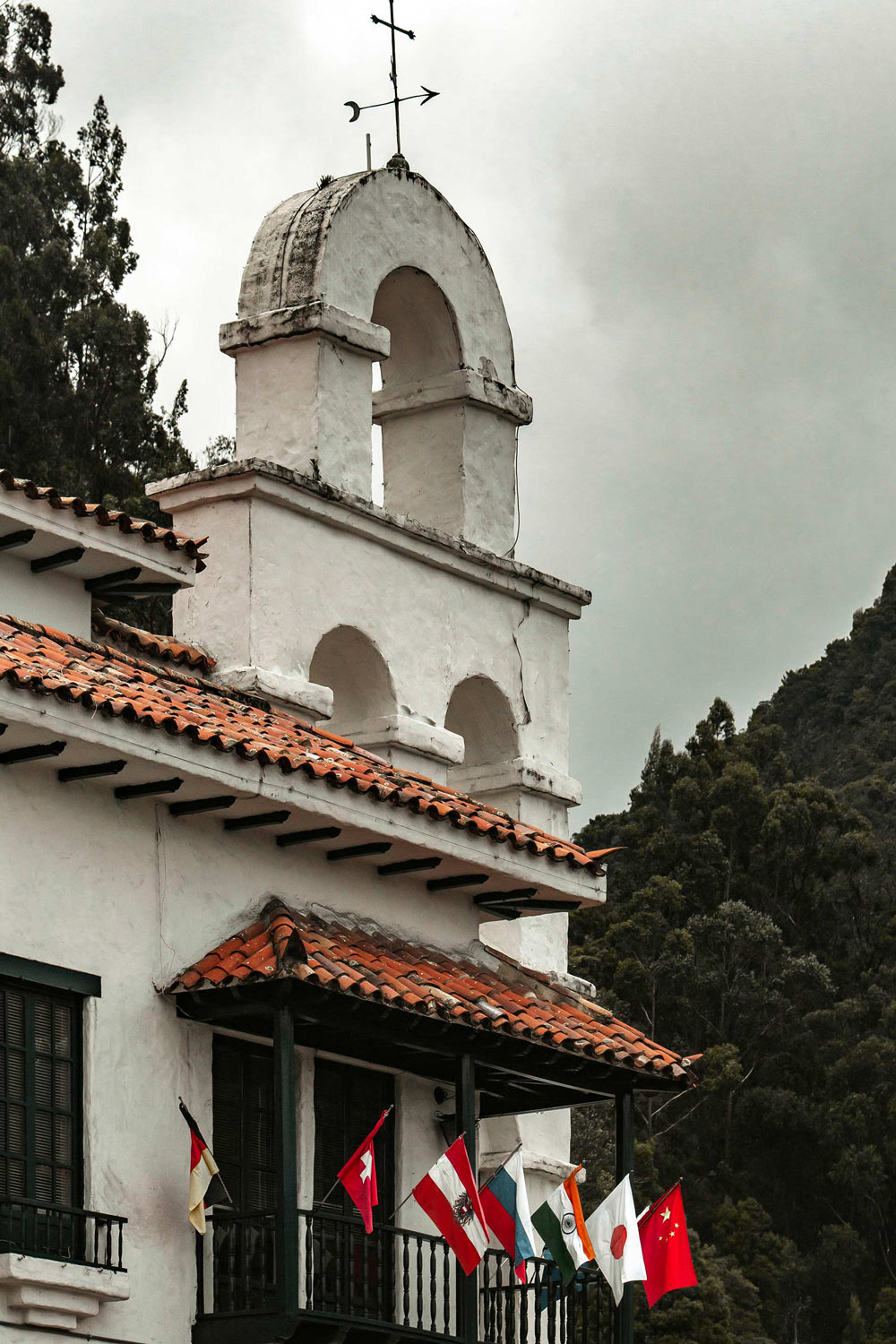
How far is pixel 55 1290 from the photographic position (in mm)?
11219

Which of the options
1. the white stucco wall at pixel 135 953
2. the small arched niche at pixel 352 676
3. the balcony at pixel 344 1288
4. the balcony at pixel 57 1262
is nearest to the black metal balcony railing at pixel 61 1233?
the balcony at pixel 57 1262

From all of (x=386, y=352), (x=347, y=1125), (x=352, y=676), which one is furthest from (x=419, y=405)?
(x=347, y=1125)

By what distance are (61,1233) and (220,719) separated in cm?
298

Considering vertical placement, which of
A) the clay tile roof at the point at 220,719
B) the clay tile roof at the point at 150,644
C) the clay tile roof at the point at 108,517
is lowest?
the clay tile roof at the point at 220,719

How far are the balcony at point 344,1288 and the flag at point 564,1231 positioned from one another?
14 cm

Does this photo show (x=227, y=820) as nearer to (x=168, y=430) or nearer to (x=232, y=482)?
(x=232, y=482)

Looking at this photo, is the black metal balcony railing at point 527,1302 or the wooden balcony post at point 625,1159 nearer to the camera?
the black metal balcony railing at point 527,1302

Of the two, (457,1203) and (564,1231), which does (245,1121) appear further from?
(564,1231)

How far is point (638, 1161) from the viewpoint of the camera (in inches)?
1741

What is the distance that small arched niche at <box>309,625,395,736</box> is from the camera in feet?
54.7

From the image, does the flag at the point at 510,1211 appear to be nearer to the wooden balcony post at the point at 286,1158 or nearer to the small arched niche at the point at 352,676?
the wooden balcony post at the point at 286,1158

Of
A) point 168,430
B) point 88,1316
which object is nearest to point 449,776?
point 88,1316

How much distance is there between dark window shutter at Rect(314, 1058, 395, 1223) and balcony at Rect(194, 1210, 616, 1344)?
24 centimetres

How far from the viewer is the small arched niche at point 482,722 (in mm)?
17859
